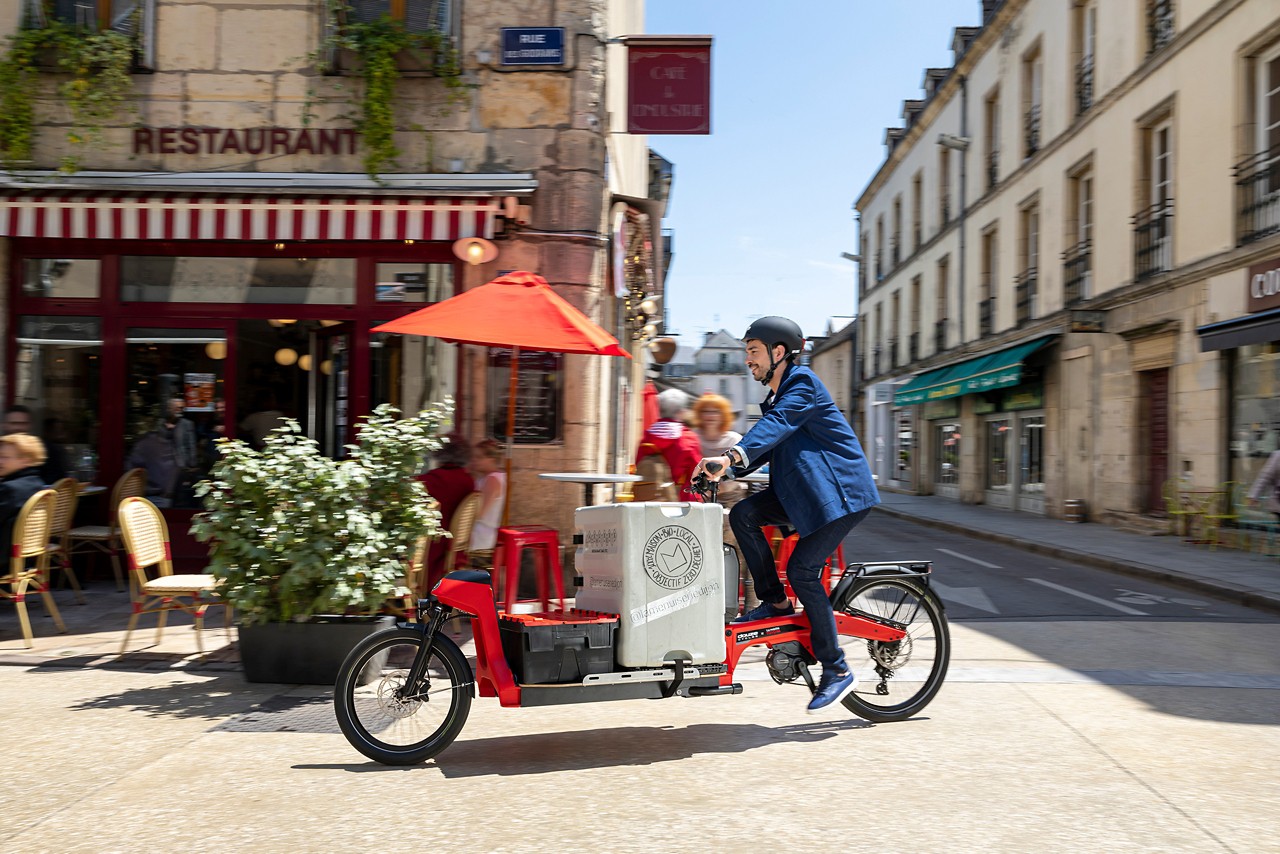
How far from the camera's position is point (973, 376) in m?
23.0

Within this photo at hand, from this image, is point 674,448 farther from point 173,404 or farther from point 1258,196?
point 1258,196

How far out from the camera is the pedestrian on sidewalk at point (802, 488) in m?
4.39

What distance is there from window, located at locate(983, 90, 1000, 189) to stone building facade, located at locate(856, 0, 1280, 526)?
0.17ft

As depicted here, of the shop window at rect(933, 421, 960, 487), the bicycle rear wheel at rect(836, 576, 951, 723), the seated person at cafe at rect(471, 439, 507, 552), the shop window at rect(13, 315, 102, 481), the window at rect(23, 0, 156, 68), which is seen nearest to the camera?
the bicycle rear wheel at rect(836, 576, 951, 723)

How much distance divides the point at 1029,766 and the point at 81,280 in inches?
333

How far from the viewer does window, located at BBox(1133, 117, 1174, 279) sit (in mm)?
15961

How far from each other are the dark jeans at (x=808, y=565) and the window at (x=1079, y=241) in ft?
53.4

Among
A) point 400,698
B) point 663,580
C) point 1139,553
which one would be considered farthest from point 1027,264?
A: point 400,698

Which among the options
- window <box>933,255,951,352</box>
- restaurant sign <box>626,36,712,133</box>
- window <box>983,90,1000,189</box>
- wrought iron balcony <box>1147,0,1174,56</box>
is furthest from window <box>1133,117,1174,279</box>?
window <box>933,255,951,352</box>

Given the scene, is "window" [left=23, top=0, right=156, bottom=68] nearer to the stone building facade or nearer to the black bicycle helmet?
the black bicycle helmet

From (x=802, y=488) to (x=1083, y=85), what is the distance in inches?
712

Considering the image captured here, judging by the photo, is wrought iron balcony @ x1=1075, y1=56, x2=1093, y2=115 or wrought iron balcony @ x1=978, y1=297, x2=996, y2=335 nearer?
wrought iron balcony @ x1=1075, y1=56, x2=1093, y2=115

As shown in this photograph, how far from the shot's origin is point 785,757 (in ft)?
13.6

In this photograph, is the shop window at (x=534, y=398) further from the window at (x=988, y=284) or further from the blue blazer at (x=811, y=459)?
the window at (x=988, y=284)
